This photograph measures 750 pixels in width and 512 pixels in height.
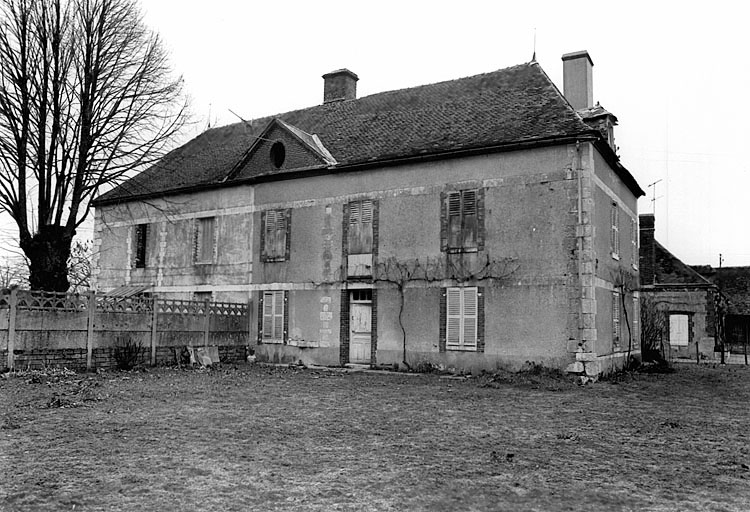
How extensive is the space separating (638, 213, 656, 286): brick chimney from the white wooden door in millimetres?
14526

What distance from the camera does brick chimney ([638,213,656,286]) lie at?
27438 mm

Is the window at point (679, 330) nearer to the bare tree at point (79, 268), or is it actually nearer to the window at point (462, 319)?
the window at point (462, 319)

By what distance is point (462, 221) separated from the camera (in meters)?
17.4

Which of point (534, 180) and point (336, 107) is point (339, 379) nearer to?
point (534, 180)

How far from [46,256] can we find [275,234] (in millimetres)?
6600

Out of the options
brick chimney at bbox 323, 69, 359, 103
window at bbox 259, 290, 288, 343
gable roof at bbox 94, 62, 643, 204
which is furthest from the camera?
brick chimney at bbox 323, 69, 359, 103

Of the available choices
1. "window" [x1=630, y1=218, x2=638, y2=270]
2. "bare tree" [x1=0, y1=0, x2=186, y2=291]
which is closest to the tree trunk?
"bare tree" [x1=0, y1=0, x2=186, y2=291]

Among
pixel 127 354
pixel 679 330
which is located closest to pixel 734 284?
pixel 679 330

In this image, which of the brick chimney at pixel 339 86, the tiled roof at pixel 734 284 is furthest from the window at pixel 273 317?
the tiled roof at pixel 734 284

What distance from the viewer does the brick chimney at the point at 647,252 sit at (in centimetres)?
2744

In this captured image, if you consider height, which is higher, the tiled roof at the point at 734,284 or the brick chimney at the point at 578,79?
the brick chimney at the point at 578,79

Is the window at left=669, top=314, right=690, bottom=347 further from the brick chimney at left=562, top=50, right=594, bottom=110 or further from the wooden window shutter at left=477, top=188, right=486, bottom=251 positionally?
the wooden window shutter at left=477, top=188, right=486, bottom=251

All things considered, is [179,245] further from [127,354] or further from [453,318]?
[453,318]

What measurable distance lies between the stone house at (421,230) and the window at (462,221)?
38mm
